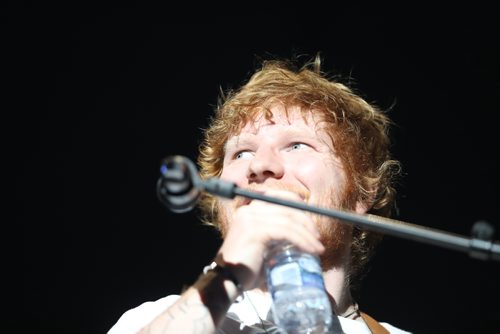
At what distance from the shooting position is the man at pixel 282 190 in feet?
3.13

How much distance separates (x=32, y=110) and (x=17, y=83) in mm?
99

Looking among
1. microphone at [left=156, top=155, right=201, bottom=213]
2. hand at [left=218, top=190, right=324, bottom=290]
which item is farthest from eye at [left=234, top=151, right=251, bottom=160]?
microphone at [left=156, top=155, right=201, bottom=213]

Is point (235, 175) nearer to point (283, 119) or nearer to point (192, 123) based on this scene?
point (283, 119)

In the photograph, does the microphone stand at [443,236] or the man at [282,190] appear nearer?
the microphone stand at [443,236]

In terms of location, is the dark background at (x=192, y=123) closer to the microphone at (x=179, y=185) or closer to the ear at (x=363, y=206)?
the ear at (x=363, y=206)

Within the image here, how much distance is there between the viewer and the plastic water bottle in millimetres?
928

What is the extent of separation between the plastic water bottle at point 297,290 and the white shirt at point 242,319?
20 centimetres

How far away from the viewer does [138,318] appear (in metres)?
1.25

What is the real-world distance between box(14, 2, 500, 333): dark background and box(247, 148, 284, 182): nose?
2.59ft

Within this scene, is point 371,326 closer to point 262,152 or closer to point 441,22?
point 262,152

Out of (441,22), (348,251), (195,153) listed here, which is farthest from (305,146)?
(441,22)

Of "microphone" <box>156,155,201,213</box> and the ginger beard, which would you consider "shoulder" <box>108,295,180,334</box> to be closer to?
the ginger beard

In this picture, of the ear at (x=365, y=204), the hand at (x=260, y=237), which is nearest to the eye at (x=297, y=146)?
the ear at (x=365, y=204)

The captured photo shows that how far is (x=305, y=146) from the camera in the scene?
4.53ft
